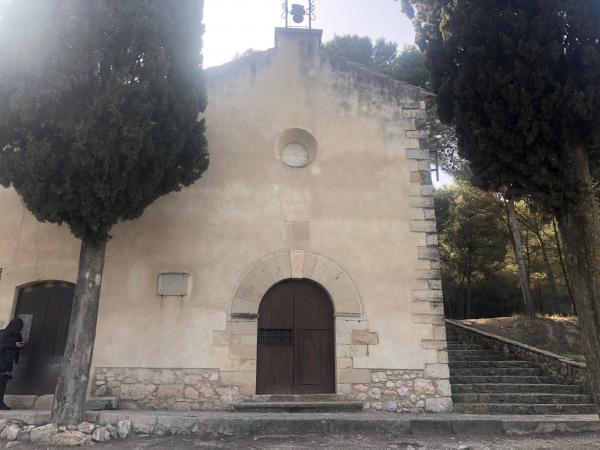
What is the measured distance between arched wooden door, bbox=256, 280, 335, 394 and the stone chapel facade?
0.07ft

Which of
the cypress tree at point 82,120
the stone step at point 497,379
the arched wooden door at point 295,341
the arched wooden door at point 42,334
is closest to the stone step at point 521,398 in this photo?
the stone step at point 497,379

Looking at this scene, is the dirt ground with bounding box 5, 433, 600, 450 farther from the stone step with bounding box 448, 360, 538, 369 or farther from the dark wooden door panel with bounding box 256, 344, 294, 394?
the stone step with bounding box 448, 360, 538, 369

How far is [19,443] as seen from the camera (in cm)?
540

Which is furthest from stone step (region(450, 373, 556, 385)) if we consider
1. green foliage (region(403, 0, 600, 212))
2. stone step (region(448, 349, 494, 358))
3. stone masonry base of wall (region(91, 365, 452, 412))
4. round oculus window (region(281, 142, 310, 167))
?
round oculus window (region(281, 142, 310, 167))

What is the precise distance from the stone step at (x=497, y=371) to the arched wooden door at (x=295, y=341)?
291cm

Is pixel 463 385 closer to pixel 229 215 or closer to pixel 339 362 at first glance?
pixel 339 362

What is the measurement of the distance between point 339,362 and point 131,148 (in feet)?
14.9

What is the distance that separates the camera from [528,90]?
5848mm

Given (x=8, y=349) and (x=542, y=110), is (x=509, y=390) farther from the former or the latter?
(x=8, y=349)

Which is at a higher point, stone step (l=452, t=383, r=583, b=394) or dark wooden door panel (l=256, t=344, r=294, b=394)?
dark wooden door panel (l=256, t=344, r=294, b=394)

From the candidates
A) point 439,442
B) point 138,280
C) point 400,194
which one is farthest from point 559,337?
point 138,280

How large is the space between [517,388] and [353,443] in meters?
4.13

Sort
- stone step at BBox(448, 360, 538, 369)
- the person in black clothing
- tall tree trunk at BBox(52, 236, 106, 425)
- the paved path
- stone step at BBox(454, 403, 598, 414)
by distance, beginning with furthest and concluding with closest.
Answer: stone step at BBox(448, 360, 538, 369) → stone step at BBox(454, 403, 598, 414) → the person in black clothing → the paved path → tall tree trunk at BBox(52, 236, 106, 425)

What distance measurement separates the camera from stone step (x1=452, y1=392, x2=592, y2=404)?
299 inches
